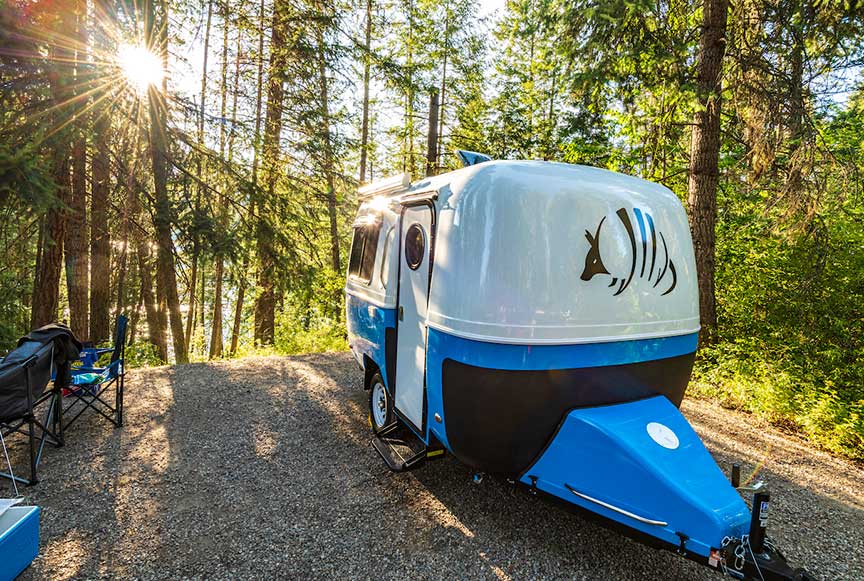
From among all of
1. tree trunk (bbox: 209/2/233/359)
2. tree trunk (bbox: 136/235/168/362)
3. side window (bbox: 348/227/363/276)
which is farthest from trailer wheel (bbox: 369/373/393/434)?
tree trunk (bbox: 136/235/168/362)

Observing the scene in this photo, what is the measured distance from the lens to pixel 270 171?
944cm

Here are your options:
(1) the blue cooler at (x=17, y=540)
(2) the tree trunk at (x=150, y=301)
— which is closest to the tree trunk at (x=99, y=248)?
(2) the tree trunk at (x=150, y=301)

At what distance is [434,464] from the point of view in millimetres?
3914

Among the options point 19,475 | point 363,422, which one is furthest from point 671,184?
point 19,475

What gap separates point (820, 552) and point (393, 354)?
3.32m

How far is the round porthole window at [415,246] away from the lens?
10.9ft

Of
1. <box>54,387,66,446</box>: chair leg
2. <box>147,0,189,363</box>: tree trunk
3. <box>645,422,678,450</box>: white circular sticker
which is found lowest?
<box>54,387,66,446</box>: chair leg

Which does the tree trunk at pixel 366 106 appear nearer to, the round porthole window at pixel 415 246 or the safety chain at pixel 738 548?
the round porthole window at pixel 415 246

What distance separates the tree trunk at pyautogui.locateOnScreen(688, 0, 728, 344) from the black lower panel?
15.6 feet

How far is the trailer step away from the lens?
329 centimetres

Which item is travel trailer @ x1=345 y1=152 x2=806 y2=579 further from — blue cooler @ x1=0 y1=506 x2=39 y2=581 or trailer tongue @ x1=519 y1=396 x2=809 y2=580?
blue cooler @ x1=0 y1=506 x2=39 y2=581

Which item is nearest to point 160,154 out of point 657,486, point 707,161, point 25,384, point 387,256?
point 25,384

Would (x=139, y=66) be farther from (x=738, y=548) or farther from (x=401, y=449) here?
(x=738, y=548)

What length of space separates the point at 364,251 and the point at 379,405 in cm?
173
